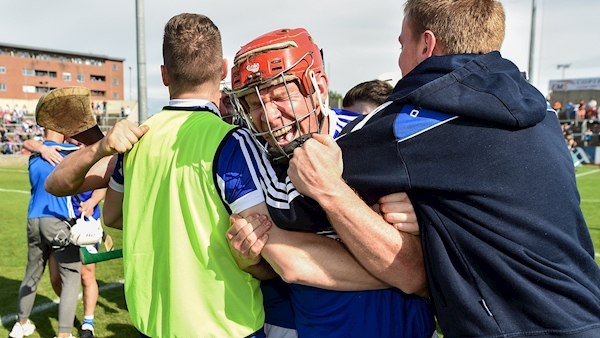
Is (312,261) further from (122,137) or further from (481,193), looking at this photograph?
(122,137)

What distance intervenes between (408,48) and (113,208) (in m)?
1.81

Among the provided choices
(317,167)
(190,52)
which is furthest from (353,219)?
(190,52)

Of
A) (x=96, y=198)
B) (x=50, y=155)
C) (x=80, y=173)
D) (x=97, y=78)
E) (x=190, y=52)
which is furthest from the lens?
(x=97, y=78)

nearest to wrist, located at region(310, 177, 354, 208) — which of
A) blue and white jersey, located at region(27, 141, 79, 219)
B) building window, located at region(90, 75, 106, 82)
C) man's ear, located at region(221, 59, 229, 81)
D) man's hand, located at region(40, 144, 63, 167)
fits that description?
man's ear, located at region(221, 59, 229, 81)

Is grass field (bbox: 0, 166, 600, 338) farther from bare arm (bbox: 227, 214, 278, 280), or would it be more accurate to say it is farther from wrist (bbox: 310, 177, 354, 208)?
wrist (bbox: 310, 177, 354, 208)

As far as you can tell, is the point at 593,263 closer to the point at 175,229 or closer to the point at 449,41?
the point at 449,41

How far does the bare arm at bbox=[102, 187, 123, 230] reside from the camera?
2562 millimetres

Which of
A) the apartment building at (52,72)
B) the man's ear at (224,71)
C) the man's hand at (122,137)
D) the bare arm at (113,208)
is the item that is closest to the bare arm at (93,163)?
the man's hand at (122,137)

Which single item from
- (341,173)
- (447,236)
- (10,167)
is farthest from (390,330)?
(10,167)

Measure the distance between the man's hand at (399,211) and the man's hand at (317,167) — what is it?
0.20m

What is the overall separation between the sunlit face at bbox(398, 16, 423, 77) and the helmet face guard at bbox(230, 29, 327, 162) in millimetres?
382

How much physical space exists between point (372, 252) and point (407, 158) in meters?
0.38

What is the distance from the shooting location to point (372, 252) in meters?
1.69

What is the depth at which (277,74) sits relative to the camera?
189 centimetres
